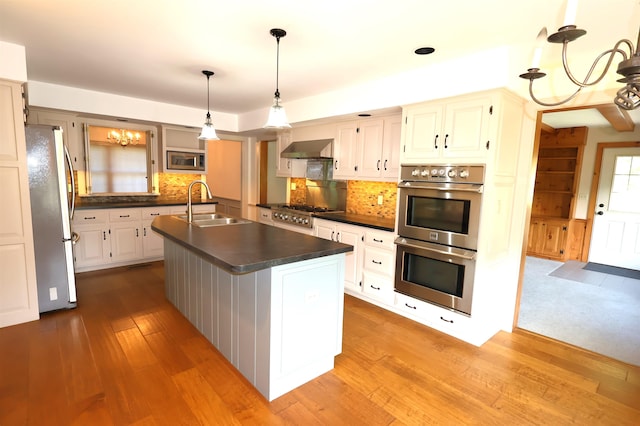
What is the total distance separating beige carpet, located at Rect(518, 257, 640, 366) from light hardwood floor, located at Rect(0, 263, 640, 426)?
32 cm

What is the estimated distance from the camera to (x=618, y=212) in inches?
214

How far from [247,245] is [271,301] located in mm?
461

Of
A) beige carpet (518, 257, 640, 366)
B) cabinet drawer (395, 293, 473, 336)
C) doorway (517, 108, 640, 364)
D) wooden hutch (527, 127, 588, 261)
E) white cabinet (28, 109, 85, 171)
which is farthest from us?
wooden hutch (527, 127, 588, 261)

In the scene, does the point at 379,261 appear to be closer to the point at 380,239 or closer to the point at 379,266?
the point at 379,266

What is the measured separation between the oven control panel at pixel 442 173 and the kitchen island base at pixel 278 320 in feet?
3.99

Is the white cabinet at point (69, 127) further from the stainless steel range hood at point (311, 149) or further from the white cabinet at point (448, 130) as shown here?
the white cabinet at point (448, 130)

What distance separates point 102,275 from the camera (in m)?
4.22

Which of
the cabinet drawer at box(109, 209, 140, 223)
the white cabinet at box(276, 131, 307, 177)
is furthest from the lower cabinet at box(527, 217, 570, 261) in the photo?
the cabinet drawer at box(109, 209, 140, 223)

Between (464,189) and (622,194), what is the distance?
4.76 m

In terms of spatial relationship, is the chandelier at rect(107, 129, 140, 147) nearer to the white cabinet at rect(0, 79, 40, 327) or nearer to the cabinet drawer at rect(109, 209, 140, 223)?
the cabinet drawer at rect(109, 209, 140, 223)

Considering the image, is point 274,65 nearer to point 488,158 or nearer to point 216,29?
point 216,29

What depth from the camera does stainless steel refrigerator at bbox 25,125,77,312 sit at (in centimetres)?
293

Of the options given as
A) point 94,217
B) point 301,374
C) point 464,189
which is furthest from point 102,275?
point 464,189

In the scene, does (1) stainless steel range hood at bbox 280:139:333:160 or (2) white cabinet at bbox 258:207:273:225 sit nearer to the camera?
(1) stainless steel range hood at bbox 280:139:333:160
